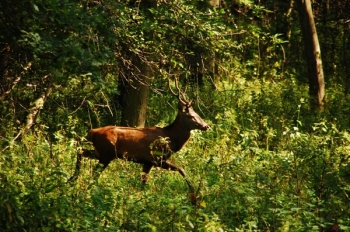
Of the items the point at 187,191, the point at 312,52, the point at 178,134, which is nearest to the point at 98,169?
the point at 187,191

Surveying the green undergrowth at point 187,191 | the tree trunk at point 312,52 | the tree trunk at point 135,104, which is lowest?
the green undergrowth at point 187,191

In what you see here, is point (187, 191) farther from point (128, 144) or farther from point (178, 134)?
point (178, 134)

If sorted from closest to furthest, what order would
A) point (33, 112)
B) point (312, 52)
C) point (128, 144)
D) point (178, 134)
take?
point (33, 112) < point (128, 144) < point (178, 134) < point (312, 52)

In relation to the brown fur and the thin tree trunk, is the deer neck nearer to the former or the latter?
the brown fur

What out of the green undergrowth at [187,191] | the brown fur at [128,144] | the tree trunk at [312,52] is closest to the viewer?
the green undergrowth at [187,191]

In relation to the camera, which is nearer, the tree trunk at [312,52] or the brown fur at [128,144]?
the brown fur at [128,144]

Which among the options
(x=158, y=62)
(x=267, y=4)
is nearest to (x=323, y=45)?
(x=267, y=4)

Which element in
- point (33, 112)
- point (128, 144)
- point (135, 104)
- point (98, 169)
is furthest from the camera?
point (135, 104)

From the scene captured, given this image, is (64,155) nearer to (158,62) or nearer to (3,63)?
(3,63)

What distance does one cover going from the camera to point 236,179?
400 inches

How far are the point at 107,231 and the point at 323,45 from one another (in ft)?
49.0

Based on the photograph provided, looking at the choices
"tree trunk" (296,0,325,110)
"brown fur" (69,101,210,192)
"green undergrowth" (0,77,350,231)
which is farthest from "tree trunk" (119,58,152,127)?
"tree trunk" (296,0,325,110)

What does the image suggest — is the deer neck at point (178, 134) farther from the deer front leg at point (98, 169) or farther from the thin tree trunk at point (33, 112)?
the thin tree trunk at point (33, 112)

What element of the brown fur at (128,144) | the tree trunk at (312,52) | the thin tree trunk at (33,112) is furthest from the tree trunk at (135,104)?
the tree trunk at (312,52)
